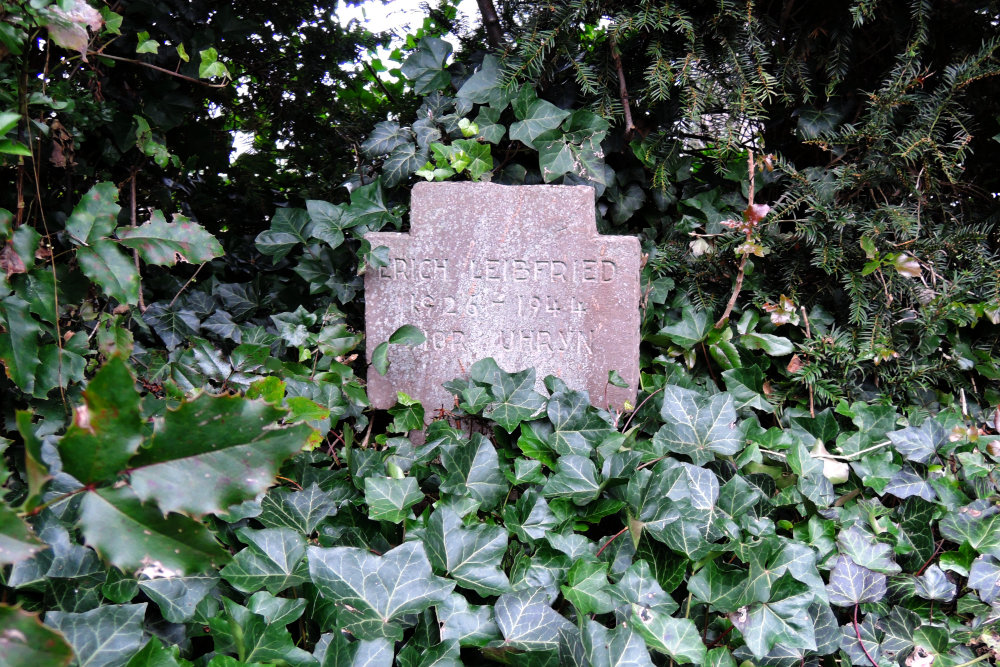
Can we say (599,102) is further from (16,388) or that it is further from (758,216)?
(16,388)

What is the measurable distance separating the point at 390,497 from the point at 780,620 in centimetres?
85

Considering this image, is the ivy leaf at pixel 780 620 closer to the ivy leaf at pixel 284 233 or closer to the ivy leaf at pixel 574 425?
the ivy leaf at pixel 574 425

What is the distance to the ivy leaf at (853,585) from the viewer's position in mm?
1417

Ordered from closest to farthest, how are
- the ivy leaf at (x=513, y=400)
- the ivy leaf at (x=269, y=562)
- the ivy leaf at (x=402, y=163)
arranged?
the ivy leaf at (x=269, y=562)
the ivy leaf at (x=513, y=400)
the ivy leaf at (x=402, y=163)

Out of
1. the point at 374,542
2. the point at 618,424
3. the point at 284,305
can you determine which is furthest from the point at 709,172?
the point at 374,542

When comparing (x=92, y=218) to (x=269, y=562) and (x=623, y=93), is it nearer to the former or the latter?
(x=269, y=562)

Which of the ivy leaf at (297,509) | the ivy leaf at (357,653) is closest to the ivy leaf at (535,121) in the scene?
the ivy leaf at (297,509)

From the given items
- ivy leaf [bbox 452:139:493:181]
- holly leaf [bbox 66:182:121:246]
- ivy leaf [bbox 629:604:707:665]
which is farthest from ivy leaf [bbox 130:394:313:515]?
ivy leaf [bbox 452:139:493:181]

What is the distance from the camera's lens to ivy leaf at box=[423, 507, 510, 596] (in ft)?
4.09

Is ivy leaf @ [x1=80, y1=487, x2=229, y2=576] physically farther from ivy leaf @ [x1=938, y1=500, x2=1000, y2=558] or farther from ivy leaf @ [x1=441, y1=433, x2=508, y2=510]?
ivy leaf @ [x1=938, y1=500, x2=1000, y2=558]

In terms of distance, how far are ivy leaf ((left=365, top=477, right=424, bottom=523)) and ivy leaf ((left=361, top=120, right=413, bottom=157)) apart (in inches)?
54.8

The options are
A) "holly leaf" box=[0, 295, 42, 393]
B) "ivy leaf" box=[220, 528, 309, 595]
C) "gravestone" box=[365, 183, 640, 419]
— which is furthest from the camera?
"gravestone" box=[365, 183, 640, 419]

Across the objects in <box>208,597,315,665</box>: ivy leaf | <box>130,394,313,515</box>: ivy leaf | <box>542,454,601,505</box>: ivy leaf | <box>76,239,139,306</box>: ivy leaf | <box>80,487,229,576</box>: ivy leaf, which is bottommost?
<box>208,597,315,665</box>: ivy leaf

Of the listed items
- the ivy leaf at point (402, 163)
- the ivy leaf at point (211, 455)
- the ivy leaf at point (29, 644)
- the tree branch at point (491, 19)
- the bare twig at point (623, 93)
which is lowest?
the ivy leaf at point (29, 644)
